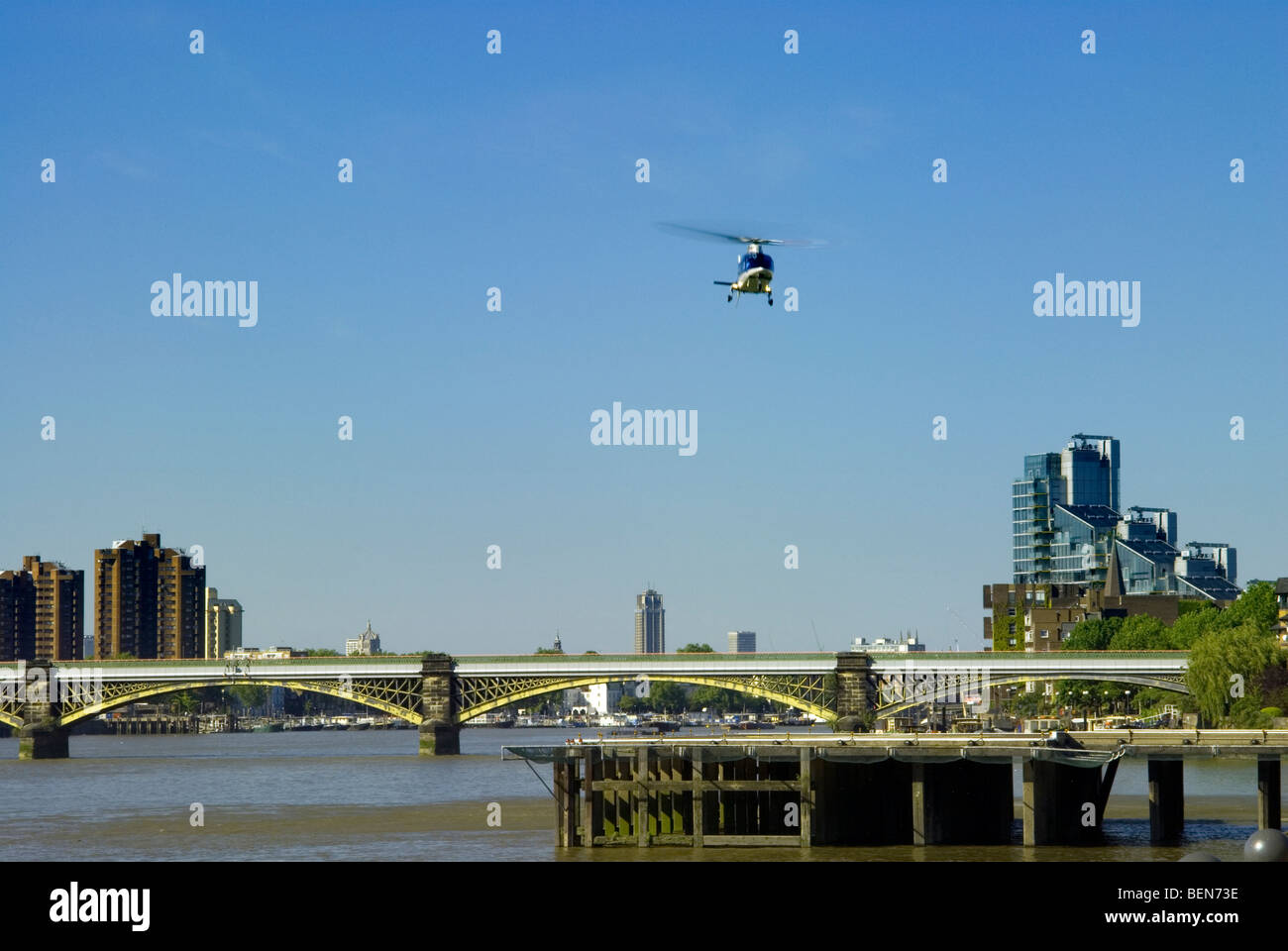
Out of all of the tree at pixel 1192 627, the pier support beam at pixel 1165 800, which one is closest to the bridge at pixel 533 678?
the tree at pixel 1192 627

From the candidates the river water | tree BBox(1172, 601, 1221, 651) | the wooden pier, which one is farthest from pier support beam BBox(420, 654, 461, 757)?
the wooden pier

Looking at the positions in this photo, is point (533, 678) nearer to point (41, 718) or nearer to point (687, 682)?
point (687, 682)

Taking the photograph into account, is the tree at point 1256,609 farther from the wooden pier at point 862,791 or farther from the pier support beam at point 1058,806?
the pier support beam at point 1058,806

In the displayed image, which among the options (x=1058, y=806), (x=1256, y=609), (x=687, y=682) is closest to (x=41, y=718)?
(x=687, y=682)

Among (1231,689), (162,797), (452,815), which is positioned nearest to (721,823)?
(452,815)

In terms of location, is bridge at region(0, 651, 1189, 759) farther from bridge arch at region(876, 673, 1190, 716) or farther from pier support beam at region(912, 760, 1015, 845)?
pier support beam at region(912, 760, 1015, 845)
